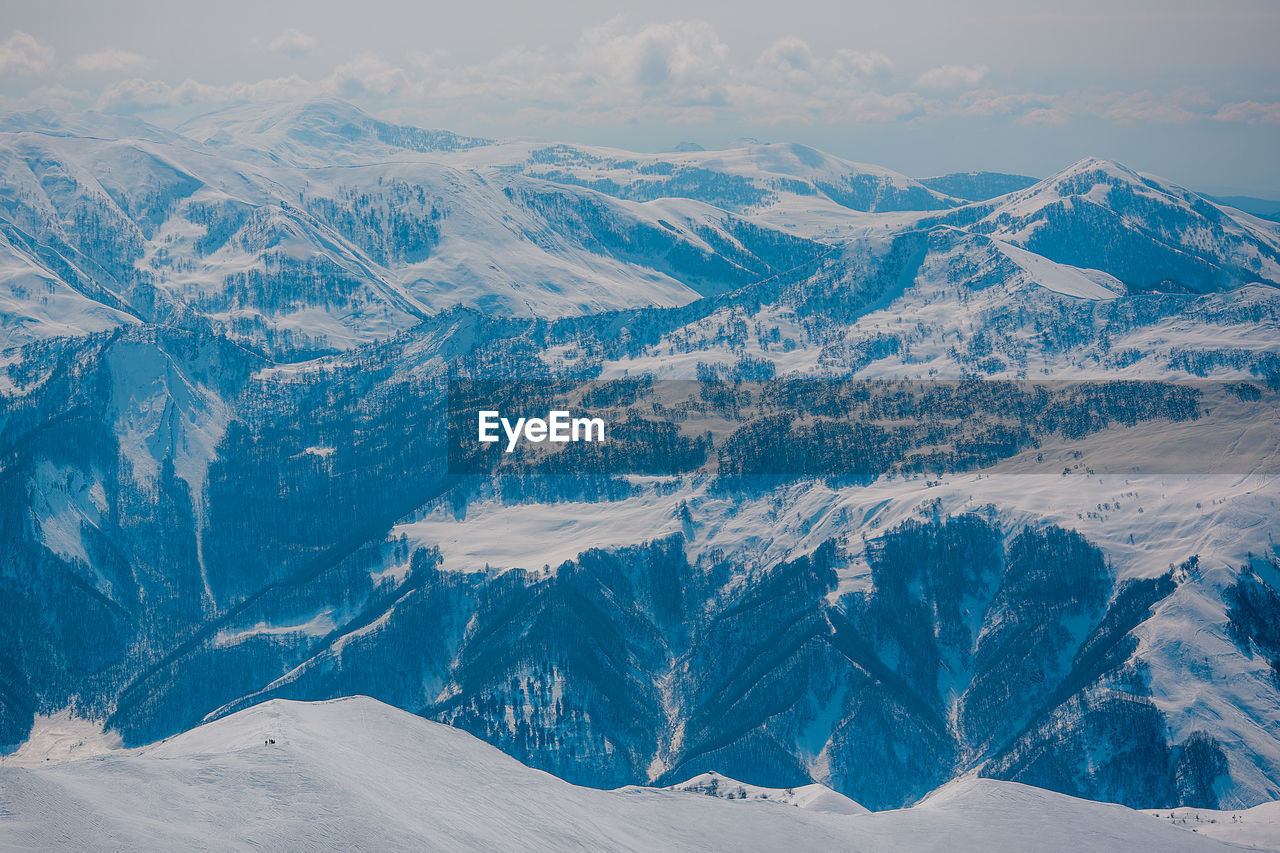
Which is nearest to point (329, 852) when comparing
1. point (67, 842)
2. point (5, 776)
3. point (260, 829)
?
point (260, 829)

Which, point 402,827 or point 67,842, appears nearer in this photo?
point 67,842

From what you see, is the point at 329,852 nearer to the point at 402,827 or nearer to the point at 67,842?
the point at 402,827

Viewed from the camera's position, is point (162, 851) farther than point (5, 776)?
No

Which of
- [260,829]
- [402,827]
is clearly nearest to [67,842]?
[260,829]

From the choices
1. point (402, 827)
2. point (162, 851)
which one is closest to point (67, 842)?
point (162, 851)

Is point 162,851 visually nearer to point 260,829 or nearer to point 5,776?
point 260,829

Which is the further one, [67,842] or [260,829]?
[260,829]

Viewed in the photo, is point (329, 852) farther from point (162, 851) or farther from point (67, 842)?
point (67, 842)
